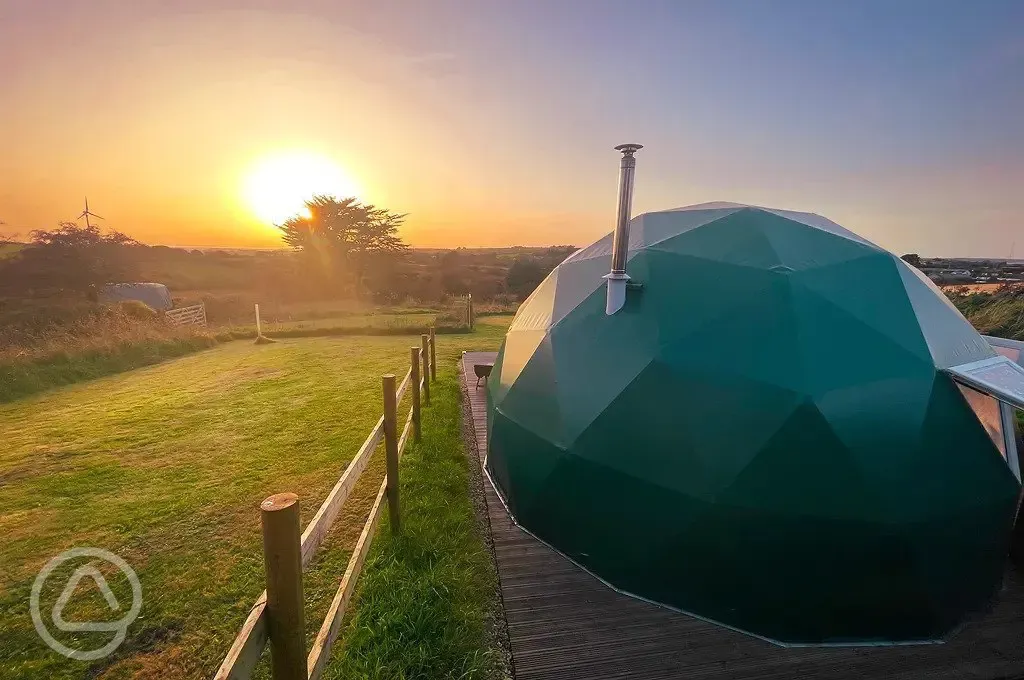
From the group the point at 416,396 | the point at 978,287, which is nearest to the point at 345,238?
the point at 416,396

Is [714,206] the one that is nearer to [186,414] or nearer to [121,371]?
[186,414]

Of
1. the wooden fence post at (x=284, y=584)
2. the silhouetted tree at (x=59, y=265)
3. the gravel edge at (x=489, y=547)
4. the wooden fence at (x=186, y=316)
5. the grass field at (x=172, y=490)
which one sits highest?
the silhouetted tree at (x=59, y=265)

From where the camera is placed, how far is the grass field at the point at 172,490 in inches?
146

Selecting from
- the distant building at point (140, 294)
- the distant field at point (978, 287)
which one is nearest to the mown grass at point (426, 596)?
A: the distant field at point (978, 287)

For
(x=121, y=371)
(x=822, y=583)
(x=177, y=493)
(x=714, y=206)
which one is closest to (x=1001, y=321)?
(x=714, y=206)

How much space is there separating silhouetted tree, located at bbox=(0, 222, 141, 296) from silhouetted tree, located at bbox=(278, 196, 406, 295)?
43.3 ft

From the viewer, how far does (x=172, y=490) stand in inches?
238

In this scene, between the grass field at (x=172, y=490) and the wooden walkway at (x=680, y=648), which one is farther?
the grass field at (x=172, y=490)

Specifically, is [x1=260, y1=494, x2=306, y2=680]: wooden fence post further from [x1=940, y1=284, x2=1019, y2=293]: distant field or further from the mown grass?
[x1=940, y1=284, x2=1019, y2=293]: distant field

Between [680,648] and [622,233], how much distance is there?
3.72m

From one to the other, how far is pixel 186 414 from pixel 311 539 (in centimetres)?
893

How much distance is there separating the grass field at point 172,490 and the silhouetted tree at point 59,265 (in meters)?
20.3

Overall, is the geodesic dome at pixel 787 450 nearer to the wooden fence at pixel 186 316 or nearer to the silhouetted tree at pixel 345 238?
the wooden fence at pixel 186 316

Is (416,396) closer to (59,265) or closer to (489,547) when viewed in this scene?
(489,547)
